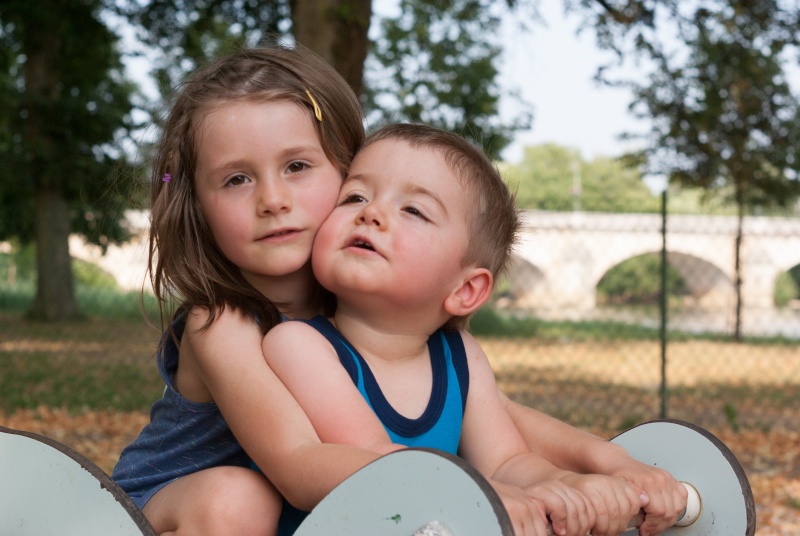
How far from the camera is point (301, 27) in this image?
559 cm

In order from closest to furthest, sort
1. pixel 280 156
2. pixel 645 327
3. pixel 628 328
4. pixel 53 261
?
1. pixel 280 156
2. pixel 53 261
3. pixel 628 328
4. pixel 645 327

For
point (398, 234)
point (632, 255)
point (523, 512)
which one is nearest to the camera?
point (523, 512)

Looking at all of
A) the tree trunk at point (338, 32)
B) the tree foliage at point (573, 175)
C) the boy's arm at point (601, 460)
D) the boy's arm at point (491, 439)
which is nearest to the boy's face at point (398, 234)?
the boy's arm at point (491, 439)

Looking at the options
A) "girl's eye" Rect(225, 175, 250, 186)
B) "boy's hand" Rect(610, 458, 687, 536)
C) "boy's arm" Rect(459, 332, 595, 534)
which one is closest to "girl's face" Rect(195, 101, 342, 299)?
"girl's eye" Rect(225, 175, 250, 186)

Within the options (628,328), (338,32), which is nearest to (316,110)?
(338,32)

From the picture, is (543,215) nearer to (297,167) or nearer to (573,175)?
(297,167)

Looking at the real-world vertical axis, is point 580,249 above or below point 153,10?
below

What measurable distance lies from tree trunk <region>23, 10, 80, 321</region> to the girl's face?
1320cm

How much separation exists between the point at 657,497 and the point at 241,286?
854 mm

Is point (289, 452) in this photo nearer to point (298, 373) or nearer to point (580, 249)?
point (298, 373)

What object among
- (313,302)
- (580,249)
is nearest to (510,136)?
(580,249)

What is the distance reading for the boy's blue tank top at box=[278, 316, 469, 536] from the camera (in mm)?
1561

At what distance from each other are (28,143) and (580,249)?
353 inches

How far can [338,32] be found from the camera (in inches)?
218
